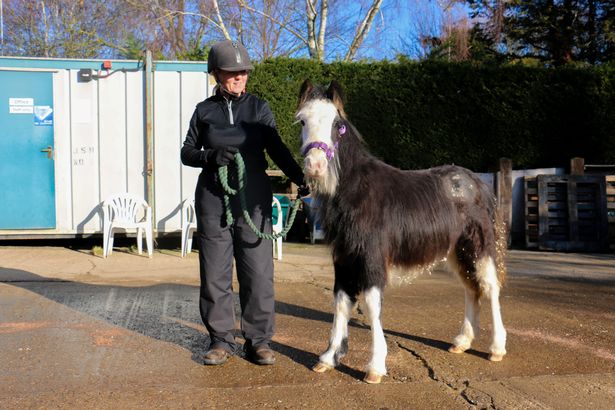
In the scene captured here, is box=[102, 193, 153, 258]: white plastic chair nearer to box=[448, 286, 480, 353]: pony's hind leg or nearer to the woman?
the woman

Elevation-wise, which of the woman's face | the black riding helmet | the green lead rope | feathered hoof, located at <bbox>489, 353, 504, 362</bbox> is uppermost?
the black riding helmet

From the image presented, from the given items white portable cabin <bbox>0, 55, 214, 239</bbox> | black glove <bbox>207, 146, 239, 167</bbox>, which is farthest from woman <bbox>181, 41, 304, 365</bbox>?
white portable cabin <bbox>0, 55, 214, 239</bbox>

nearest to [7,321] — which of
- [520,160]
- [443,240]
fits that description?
[443,240]

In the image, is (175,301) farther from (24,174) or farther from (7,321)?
(24,174)

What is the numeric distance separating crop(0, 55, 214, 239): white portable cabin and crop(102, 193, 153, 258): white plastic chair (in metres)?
0.16

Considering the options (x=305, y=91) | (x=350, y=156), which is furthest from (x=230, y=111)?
(x=350, y=156)

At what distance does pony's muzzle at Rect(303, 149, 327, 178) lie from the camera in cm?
317

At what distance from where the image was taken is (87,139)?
822 cm

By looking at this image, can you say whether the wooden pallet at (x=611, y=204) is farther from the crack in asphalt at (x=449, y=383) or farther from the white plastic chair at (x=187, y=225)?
the white plastic chair at (x=187, y=225)

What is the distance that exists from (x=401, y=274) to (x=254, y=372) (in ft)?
4.00

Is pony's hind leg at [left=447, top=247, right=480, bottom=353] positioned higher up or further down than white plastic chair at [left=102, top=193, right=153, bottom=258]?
further down

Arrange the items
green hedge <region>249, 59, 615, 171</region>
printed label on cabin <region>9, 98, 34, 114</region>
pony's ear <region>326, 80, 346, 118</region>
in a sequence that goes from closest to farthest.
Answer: pony's ear <region>326, 80, 346, 118</region> → printed label on cabin <region>9, 98, 34, 114</region> → green hedge <region>249, 59, 615, 171</region>

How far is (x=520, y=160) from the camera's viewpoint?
36.5 ft

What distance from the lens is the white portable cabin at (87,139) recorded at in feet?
26.6
